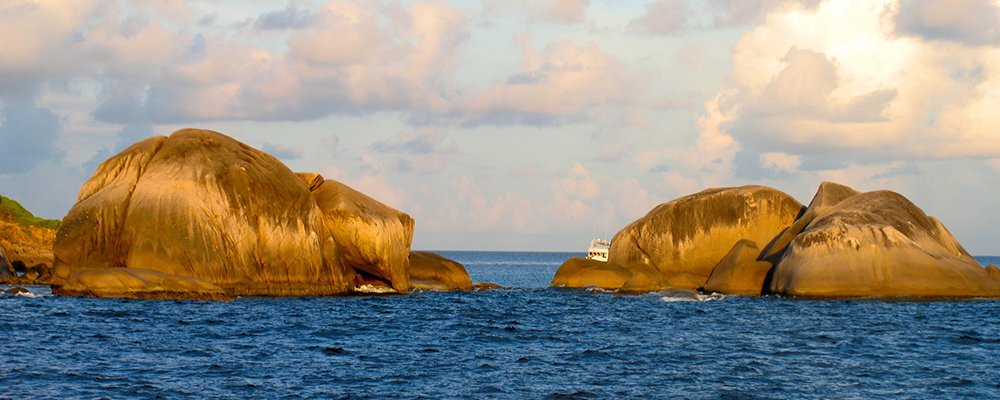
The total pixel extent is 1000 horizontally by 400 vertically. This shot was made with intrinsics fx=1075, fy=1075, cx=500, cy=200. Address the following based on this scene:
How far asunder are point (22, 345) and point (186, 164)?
20988mm

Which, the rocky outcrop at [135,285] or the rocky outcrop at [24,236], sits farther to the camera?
the rocky outcrop at [24,236]

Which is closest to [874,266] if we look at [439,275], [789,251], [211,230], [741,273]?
[789,251]

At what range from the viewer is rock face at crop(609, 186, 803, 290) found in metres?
66.1

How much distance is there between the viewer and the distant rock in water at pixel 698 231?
217 ft

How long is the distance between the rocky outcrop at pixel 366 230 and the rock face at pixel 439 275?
6775 mm

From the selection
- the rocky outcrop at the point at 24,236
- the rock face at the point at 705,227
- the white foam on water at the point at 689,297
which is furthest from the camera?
the rocky outcrop at the point at 24,236

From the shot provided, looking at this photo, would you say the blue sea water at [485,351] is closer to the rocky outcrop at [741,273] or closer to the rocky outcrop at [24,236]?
the rocky outcrop at [741,273]

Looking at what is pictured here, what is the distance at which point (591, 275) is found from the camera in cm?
6944

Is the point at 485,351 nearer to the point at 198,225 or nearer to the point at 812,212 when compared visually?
the point at 198,225

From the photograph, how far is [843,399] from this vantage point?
76.6 feet

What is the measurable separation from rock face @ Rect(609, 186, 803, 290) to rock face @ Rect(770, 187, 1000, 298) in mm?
11278

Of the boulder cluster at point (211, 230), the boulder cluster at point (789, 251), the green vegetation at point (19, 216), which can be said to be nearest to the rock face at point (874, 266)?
the boulder cluster at point (789, 251)

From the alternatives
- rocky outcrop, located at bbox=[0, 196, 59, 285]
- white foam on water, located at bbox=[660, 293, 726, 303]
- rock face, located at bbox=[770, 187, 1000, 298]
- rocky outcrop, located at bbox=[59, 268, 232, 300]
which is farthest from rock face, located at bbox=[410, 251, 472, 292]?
rocky outcrop, located at bbox=[0, 196, 59, 285]

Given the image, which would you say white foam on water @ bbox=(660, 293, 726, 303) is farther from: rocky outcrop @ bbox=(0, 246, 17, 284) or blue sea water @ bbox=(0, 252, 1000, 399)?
rocky outcrop @ bbox=(0, 246, 17, 284)
